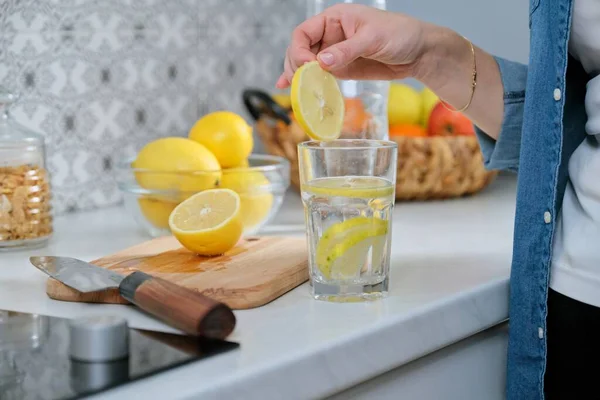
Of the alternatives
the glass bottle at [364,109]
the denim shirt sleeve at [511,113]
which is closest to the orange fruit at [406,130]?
the glass bottle at [364,109]

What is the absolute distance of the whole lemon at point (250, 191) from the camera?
1170 millimetres

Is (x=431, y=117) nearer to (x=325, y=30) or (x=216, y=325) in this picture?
(x=325, y=30)

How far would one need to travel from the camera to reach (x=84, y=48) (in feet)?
4.47

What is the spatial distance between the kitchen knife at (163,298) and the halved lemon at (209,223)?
136 millimetres

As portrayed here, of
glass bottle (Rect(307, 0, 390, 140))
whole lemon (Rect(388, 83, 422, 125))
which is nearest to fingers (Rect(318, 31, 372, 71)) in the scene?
glass bottle (Rect(307, 0, 390, 140))

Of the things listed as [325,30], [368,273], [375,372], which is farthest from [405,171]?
[375,372]

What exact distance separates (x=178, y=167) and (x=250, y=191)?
0.34 feet

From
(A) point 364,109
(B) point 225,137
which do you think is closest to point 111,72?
(B) point 225,137

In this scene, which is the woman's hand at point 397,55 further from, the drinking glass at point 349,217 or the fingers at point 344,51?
the drinking glass at point 349,217

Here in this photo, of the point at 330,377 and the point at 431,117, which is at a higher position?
the point at 431,117

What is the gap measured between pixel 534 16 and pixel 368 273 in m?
0.32

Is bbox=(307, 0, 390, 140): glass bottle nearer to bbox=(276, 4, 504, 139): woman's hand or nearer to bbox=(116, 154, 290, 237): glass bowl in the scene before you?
bbox=(116, 154, 290, 237): glass bowl

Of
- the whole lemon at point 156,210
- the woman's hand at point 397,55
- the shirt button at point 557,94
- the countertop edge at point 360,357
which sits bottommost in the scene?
the countertop edge at point 360,357

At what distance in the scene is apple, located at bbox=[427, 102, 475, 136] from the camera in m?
1.52
